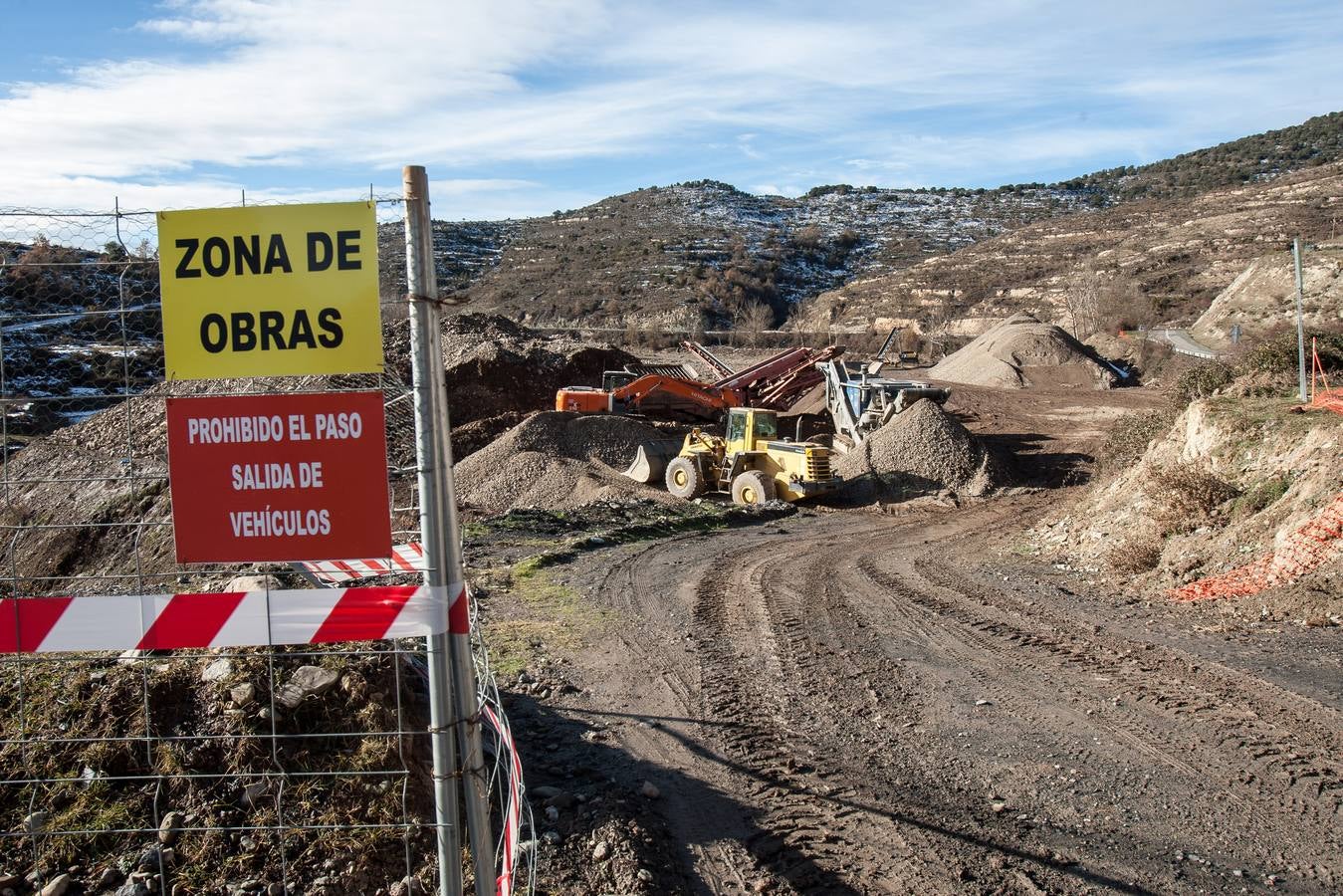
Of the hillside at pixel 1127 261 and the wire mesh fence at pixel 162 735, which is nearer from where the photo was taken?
the wire mesh fence at pixel 162 735

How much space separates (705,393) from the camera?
26297 millimetres

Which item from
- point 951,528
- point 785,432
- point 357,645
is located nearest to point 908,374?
point 785,432

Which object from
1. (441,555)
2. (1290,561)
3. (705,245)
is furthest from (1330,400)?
(705,245)

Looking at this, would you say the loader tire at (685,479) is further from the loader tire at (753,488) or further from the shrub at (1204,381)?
the shrub at (1204,381)

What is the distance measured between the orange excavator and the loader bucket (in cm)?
349

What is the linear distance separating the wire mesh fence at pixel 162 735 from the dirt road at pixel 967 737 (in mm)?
1573

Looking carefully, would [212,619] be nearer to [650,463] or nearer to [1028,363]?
[650,463]

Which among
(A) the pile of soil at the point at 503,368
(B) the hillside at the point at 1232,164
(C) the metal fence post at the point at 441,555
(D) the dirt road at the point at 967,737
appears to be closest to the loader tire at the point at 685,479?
(D) the dirt road at the point at 967,737

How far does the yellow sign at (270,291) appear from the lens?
3.52 metres

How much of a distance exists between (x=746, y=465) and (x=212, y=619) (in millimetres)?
15961

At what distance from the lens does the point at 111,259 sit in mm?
4031

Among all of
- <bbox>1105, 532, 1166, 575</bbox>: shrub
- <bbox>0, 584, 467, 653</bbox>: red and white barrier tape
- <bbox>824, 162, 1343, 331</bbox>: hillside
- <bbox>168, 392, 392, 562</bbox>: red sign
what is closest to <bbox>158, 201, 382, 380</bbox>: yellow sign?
<bbox>168, 392, 392, 562</bbox>: red sign

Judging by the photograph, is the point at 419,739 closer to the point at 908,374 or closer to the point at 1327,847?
the point at 1327,847

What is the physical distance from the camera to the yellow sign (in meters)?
3.52
